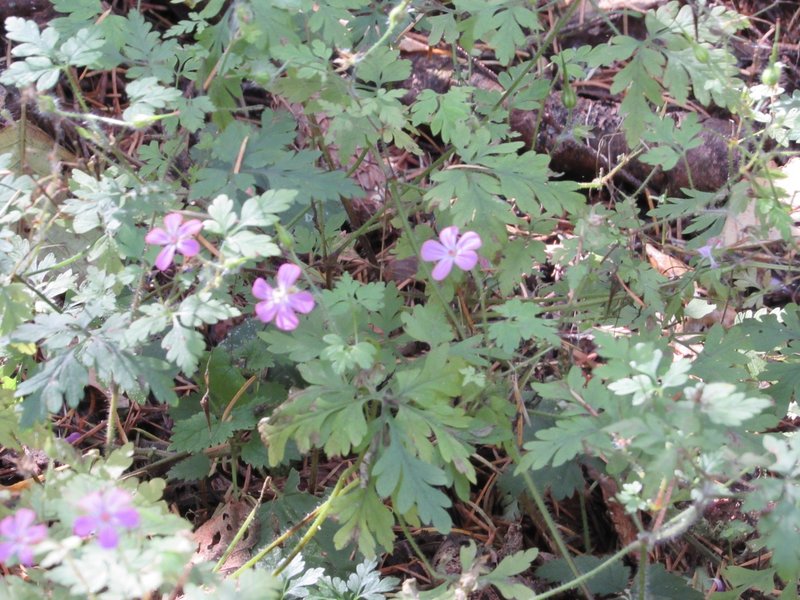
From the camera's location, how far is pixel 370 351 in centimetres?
167

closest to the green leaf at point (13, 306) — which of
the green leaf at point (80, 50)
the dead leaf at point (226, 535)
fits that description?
the green leaf at point (80, 50)

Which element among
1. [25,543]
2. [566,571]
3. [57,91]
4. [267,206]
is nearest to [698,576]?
[566,571]

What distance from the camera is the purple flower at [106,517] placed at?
1249 mm

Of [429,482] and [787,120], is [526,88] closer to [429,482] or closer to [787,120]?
[787,120]

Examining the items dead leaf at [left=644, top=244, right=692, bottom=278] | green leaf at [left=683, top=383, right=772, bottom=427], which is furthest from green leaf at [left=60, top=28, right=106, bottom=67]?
dead leaf at [left=644, top=244, right=692, bottom=278]

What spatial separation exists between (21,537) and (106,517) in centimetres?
14

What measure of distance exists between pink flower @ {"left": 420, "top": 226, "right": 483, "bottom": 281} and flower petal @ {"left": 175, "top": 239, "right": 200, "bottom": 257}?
1.65ft

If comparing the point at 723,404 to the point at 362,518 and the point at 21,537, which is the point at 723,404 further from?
the point at 21,537

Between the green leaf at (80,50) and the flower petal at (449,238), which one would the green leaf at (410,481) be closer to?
the flower petal at (449,238)

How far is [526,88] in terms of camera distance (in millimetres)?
2398

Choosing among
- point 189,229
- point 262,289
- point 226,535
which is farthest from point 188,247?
point 226,535

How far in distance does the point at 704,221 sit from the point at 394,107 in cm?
94

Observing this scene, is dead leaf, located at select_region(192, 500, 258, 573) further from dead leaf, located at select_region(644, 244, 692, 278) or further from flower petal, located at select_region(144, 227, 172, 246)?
dead leaf, located at select_region(644, 244, 692, 278)

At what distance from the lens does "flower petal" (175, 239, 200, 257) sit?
1.57 meters
